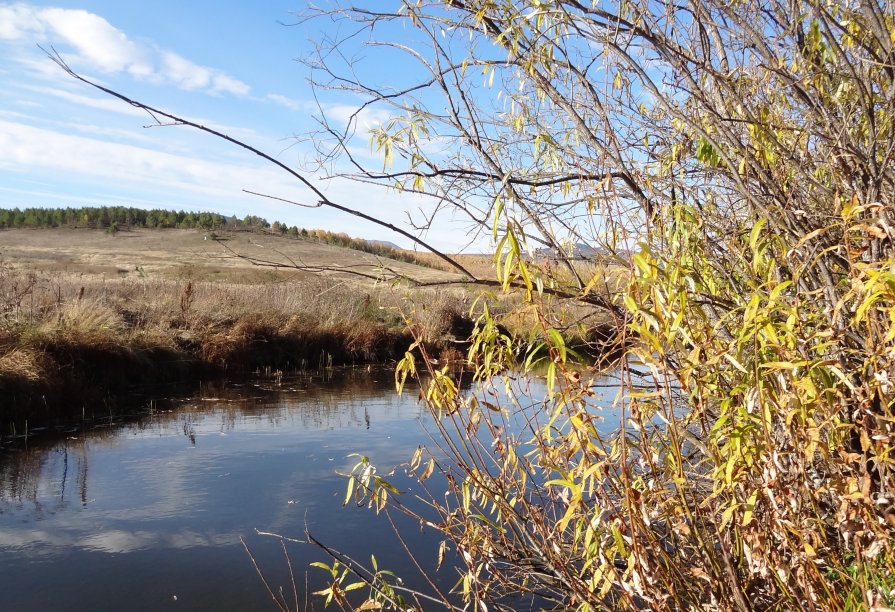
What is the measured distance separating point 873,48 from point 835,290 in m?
0.95

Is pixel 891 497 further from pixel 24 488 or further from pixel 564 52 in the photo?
pixel 24 488

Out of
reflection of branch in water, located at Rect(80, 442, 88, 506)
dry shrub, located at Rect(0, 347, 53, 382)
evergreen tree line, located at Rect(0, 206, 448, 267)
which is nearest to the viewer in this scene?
reflection of branch in water, located at Rect(80, 442, 88, 506)

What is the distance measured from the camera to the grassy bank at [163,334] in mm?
8961

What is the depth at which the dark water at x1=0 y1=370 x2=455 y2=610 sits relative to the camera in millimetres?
4484

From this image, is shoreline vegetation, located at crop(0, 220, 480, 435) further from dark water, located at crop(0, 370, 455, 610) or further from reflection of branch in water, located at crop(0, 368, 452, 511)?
dark water, located at crop(0, 370, 455, 610)

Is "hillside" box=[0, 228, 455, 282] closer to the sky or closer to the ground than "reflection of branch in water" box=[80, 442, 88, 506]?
closer to the sky

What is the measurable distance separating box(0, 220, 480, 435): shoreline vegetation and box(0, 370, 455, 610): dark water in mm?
1181

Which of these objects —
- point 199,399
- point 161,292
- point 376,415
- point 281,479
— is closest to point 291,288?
point 161,292

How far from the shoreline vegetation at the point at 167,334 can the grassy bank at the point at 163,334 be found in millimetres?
19

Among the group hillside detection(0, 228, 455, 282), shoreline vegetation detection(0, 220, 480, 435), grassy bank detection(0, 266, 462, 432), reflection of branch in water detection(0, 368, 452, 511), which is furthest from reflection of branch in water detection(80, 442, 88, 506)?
hillside detection(0, 228, 455, 282)

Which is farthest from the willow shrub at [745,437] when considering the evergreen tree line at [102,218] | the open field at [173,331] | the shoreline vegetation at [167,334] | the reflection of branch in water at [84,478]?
the evergreen tree line at [102,218]

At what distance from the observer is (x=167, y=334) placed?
12.0 meters

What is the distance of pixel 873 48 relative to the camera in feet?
8.22

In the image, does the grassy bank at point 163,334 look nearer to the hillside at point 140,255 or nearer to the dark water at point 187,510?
the dark water at point 187,510
